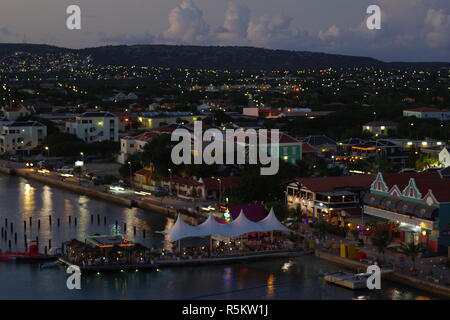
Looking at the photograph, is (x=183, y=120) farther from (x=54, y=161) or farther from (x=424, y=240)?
(x=424, y=240)

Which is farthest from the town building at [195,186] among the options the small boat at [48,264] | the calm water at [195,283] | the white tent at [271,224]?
the small boat at [48,264]

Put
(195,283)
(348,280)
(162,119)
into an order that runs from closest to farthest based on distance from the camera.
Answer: (348,280) → (195,283) → (162,119)

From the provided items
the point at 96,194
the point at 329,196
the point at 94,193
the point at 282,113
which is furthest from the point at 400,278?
the point at 282,113

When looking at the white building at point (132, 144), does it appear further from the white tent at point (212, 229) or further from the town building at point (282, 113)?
the white tent at point (212, 229)

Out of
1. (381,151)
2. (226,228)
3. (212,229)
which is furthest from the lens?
(381,151)

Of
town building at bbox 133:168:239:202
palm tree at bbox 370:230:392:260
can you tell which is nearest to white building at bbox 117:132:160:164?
town building at bbox 133:168:239:202

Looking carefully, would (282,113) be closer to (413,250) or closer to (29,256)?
(29,256)

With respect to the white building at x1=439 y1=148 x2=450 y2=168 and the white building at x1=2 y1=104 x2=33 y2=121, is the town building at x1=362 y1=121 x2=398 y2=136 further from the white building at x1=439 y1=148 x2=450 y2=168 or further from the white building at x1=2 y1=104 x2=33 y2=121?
the white building at x1=2 y1=104 x2=33 y2=121
